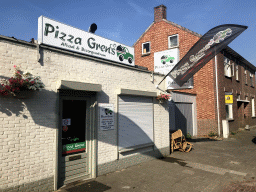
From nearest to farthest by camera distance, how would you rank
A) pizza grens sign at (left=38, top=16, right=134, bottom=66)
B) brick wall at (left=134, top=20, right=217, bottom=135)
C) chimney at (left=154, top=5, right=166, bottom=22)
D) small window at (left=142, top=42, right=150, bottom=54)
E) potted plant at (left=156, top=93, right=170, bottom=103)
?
pizza grens sign at (left=38, top=16, right=134, bottom=66) → potted plant at (left=156, top=93, right=170, bottom=103) → brick wall at (left=134, top=20, right=217, bottom=135) → chimney at (left=154, top=5, right=166, bottom=22) → small window at (left=142, top=42, right=150, bottom=54)

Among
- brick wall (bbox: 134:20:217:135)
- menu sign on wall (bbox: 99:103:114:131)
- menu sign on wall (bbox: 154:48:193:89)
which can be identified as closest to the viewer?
menu sign on wall (bbox: 99:103:114:131)

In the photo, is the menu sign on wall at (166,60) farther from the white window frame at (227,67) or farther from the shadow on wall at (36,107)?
the shadow on wall at (36,107)

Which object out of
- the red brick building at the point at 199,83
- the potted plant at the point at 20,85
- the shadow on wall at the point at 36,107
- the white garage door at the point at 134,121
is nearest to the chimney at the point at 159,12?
the red brick building at the point at 199,83

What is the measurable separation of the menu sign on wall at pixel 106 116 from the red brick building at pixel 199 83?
6.48 m

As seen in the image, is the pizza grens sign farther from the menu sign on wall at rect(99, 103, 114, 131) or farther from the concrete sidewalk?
the concrete sidewalk

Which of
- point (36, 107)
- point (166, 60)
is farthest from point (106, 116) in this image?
point (166, 60)

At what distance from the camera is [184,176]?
6.27 meters

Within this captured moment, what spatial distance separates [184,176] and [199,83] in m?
9.57

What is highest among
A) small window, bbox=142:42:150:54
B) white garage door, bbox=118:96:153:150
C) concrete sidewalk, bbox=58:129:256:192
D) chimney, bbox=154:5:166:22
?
chimney, bbox=154:5:166:22

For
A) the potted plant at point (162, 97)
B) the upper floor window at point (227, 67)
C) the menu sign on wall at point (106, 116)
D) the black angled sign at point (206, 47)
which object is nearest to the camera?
the menu sign on wall at point (106, 116)

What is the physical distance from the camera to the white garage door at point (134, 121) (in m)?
7.06

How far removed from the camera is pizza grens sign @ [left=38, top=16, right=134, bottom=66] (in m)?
5.56

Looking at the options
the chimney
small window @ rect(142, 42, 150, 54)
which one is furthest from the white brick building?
the chimney

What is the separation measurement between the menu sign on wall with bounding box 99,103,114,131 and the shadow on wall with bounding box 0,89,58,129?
1521 mm
